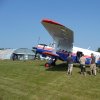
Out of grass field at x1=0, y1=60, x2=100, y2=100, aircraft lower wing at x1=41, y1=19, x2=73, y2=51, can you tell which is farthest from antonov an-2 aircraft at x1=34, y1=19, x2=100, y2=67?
grass field at x1=0, y1=60, x2=100, y2=100

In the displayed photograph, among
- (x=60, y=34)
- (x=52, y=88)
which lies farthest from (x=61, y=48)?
(x=52, y=88)

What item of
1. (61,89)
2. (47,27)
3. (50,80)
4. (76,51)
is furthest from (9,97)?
(76,51)

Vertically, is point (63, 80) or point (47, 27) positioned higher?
point (47, 27)

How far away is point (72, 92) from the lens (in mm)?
16062

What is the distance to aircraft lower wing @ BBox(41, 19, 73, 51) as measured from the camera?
22756 mm

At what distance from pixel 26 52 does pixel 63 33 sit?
52705 millimetres

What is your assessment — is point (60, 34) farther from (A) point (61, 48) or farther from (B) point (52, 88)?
(B) point (52, 88)

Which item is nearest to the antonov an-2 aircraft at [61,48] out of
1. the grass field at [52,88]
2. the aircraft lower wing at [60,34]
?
the aircraft lower wing at [60,34]

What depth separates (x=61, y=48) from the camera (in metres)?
29.1

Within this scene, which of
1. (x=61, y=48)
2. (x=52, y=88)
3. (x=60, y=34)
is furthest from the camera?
(x=61, y=48)

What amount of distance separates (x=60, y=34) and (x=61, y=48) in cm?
376

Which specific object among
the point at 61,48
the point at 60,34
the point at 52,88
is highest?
the point at 60,34

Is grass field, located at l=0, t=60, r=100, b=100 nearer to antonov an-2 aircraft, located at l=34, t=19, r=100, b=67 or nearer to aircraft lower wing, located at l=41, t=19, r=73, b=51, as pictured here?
aircraft lower wing, located at l=41, t=19, r=73, b=51

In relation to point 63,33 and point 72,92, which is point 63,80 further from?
point 63,33
